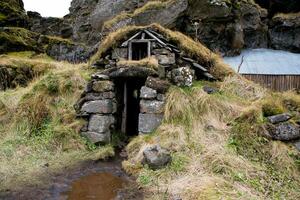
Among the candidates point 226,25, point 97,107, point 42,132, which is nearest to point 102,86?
point 97,107

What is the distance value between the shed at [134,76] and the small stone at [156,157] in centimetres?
140

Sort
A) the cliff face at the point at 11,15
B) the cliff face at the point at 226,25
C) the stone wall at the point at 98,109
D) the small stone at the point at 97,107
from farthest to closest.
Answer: the cliff face at the point at 226,25 → the cliff face at the point at 11,15 → the small stone at the point at 97,107 → the stone wall at the point at 98,109

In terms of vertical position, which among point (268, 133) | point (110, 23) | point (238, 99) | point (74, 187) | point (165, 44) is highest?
point (110, 23)

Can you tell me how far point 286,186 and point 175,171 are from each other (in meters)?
2.06

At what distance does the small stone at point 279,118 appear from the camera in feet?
22.8

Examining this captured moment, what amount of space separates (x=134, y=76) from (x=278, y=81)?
9076 mm

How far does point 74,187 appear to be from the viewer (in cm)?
624

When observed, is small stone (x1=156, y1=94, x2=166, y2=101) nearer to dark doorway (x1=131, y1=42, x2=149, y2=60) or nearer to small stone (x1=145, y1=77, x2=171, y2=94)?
small stone (x1=145, y1=77, x2=171, y2=94)

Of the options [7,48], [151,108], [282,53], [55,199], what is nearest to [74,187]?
[55,199]

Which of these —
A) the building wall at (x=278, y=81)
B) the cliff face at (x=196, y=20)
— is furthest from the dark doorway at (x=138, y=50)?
the building wall at (x=278, y=81)

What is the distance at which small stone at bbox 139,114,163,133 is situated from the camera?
841cm

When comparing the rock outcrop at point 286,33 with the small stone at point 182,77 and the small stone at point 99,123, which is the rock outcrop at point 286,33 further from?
the small stone at point 99,123

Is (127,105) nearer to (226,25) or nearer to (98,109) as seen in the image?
(98,109)

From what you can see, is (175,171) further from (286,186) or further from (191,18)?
(191,18)
